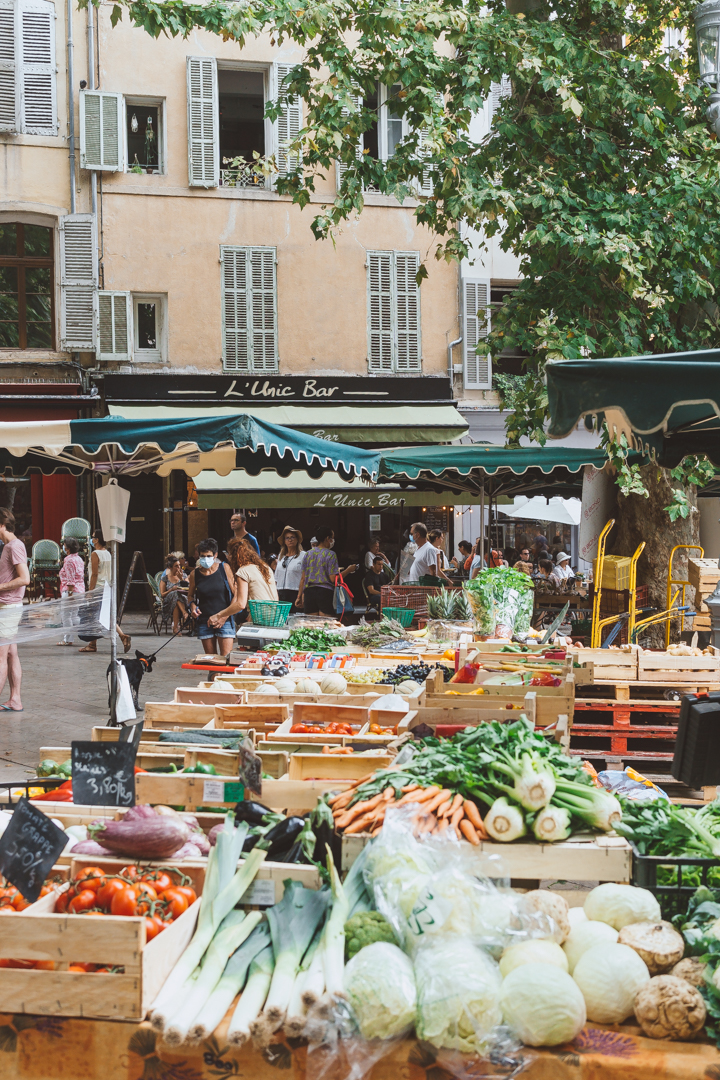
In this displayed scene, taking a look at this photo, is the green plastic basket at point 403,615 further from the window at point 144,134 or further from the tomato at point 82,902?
the window at point 144,134

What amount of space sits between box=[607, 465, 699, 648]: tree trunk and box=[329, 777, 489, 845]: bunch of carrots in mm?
7880

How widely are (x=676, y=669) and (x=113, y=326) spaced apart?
13739 millimetres

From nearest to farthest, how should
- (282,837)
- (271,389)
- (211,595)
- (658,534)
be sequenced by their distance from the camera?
(282,837)
(211,595)
(658,534)
(271,389)

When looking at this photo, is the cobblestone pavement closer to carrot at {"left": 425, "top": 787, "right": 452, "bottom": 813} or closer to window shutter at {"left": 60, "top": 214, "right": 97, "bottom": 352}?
carrot at {"left": 425, "top": 787, "right": 452, "bottom": 813}

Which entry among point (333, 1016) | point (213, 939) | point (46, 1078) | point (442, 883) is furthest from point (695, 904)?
point (46, 1078)

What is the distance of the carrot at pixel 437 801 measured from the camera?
2.94m

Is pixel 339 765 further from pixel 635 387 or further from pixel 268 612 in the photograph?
pixel 268 612

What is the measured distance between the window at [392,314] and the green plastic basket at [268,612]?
34.3 feet

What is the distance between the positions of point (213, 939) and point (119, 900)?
0.87 feet

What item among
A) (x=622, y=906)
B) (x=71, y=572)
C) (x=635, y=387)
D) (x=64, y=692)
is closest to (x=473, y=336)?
(x=71, y=572)

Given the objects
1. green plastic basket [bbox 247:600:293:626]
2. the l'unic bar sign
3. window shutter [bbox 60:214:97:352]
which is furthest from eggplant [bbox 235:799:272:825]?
window shutter [bbox 60:214:97:352]

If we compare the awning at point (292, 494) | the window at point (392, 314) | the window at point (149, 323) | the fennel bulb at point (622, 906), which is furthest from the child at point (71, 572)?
the fennel bulb at point (622, 906)

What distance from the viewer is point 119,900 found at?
2.61m

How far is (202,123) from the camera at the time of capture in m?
18.4
